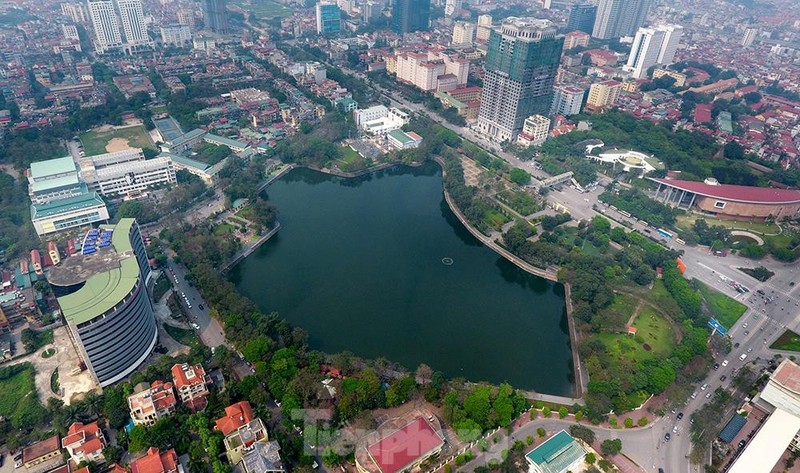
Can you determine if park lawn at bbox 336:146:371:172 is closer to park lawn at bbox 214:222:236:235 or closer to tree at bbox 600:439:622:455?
park lawn at bbox 214:222:236:235

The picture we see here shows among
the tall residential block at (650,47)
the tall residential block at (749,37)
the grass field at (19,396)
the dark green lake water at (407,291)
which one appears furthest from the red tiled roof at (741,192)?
the tall residential block at (749,37)

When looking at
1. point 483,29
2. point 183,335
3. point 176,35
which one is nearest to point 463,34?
point 483,29

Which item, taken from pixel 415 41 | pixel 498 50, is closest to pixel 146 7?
pixel 415 41

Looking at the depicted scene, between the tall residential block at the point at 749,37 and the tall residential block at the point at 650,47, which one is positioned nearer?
the tall residential block at the point at 650,47

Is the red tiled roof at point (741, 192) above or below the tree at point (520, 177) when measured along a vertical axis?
above

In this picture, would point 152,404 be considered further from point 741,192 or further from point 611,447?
point 741,192

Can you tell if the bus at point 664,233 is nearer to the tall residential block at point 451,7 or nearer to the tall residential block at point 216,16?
the tall residential block at point 216,16
